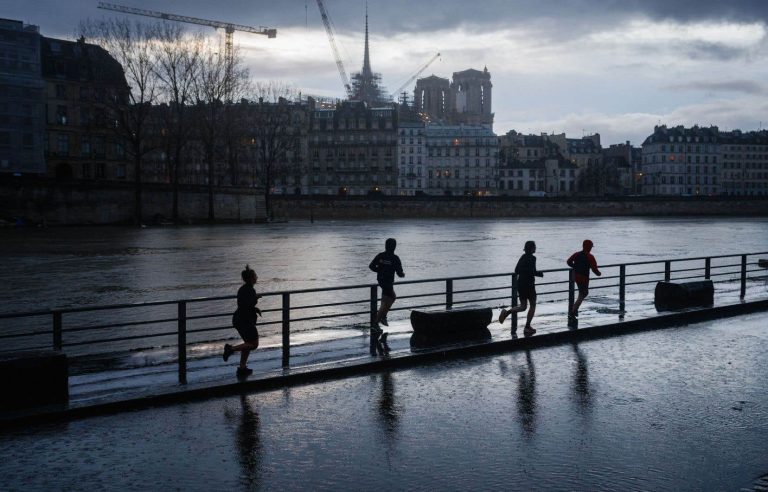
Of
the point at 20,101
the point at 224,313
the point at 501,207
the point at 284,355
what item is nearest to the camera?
the point at 284,355

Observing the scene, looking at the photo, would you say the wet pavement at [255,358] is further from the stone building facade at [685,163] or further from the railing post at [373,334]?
the stone building facade at [685,163]

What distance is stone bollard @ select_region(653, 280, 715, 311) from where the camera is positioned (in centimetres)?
2003

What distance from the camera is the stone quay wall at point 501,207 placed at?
125 meters

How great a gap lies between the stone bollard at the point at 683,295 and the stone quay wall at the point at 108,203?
6189 centimetres

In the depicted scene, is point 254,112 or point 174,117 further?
point 254,112

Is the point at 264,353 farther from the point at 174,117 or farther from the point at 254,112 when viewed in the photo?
the point at 254,112

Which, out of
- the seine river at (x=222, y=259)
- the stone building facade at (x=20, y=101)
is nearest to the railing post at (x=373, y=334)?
the seine river at (x=222, y=259)

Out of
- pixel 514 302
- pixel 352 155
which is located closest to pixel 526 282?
pixel 514 302

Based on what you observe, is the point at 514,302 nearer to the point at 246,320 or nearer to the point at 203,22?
the point at 246,320

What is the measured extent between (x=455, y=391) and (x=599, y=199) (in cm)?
13273

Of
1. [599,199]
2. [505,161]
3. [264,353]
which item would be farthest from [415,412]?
[505,161]

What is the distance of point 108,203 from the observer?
253 ft

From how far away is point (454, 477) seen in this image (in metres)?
7.76

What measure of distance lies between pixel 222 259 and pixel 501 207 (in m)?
97.6
